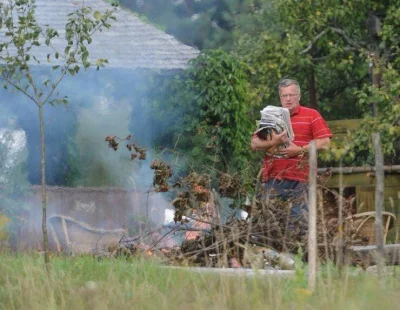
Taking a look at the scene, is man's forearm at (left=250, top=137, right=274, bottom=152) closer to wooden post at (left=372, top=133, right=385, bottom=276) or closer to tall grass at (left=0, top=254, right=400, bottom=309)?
tall grass at (left=0, top=254, right=400, bottom=309)

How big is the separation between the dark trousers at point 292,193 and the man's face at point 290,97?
0.57 meters

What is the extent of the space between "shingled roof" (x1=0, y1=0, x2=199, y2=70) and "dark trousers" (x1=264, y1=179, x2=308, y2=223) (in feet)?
19.0

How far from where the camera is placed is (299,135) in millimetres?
9703

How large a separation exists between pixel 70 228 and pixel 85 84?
230cm

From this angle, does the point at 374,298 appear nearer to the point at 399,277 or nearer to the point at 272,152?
the point at 399,277

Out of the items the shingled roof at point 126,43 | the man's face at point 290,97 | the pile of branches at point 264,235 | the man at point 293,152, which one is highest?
the shingled roof at point 126,43

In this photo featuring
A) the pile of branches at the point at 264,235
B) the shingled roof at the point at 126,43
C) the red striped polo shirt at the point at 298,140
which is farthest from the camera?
the shingled roof at the point at 126,43

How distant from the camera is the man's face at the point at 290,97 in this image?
32.1ft

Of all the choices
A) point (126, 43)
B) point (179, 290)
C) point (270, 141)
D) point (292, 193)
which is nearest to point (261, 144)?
point (270, 141)

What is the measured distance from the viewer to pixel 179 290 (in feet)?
21.7

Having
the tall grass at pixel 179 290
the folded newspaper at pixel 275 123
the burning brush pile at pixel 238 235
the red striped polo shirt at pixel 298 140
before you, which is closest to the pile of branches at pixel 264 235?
the burning brush pile at pixel 238 235

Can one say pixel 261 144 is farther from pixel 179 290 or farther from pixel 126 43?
pixel 126 43

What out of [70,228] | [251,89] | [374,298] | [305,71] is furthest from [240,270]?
[305,71]

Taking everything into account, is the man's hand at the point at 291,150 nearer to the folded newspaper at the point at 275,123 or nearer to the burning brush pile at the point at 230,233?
the folded newspaper at the point at 275,123
